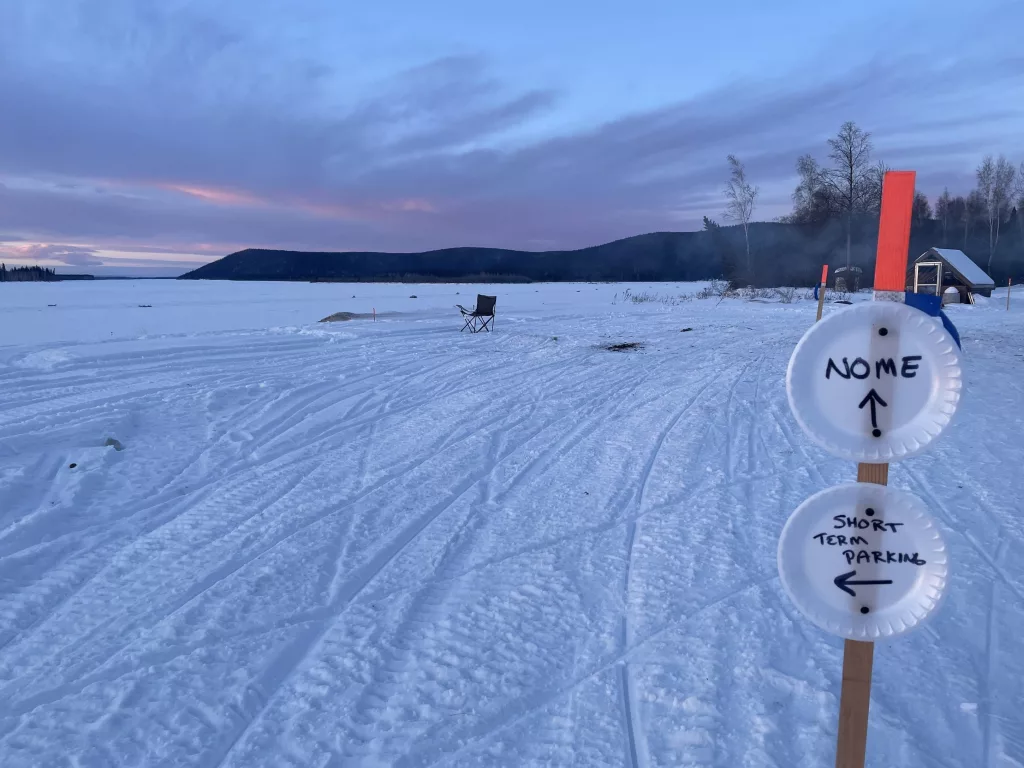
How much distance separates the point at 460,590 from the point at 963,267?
35.6m

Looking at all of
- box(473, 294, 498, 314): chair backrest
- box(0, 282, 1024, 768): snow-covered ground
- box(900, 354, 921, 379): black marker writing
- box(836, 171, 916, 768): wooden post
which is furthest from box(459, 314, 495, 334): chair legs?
box(900, 354, 921, 379): black marker writing

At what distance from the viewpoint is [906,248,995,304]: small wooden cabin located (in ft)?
94.6

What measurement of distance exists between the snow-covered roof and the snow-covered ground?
87.7ft

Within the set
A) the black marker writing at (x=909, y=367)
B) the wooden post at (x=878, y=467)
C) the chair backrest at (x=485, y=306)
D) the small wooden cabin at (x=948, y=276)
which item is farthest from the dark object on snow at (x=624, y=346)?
the small wooden cabin at (x=948, y=276)

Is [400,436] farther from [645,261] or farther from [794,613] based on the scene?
[645,261]

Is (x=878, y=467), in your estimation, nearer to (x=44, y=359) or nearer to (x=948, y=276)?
(x=44, y=359)

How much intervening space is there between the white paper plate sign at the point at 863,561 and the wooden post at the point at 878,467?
0.06 m

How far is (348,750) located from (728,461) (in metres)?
4.16

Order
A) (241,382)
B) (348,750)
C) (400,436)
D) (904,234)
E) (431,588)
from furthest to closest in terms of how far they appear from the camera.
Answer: (241,382), (400,436), (431,588), (348,750), (904,234)

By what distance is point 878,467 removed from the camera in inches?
64.2

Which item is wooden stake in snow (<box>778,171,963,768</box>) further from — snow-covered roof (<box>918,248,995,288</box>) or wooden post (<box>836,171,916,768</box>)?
snow-covered roof (<box>918,248,995,288</box>)

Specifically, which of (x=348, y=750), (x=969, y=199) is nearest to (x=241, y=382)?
(x=348, y=750)

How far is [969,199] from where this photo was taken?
49.4 m

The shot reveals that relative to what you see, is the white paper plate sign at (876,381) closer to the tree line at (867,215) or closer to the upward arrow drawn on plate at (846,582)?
the upward arrow drawn on plate at (846,582)
